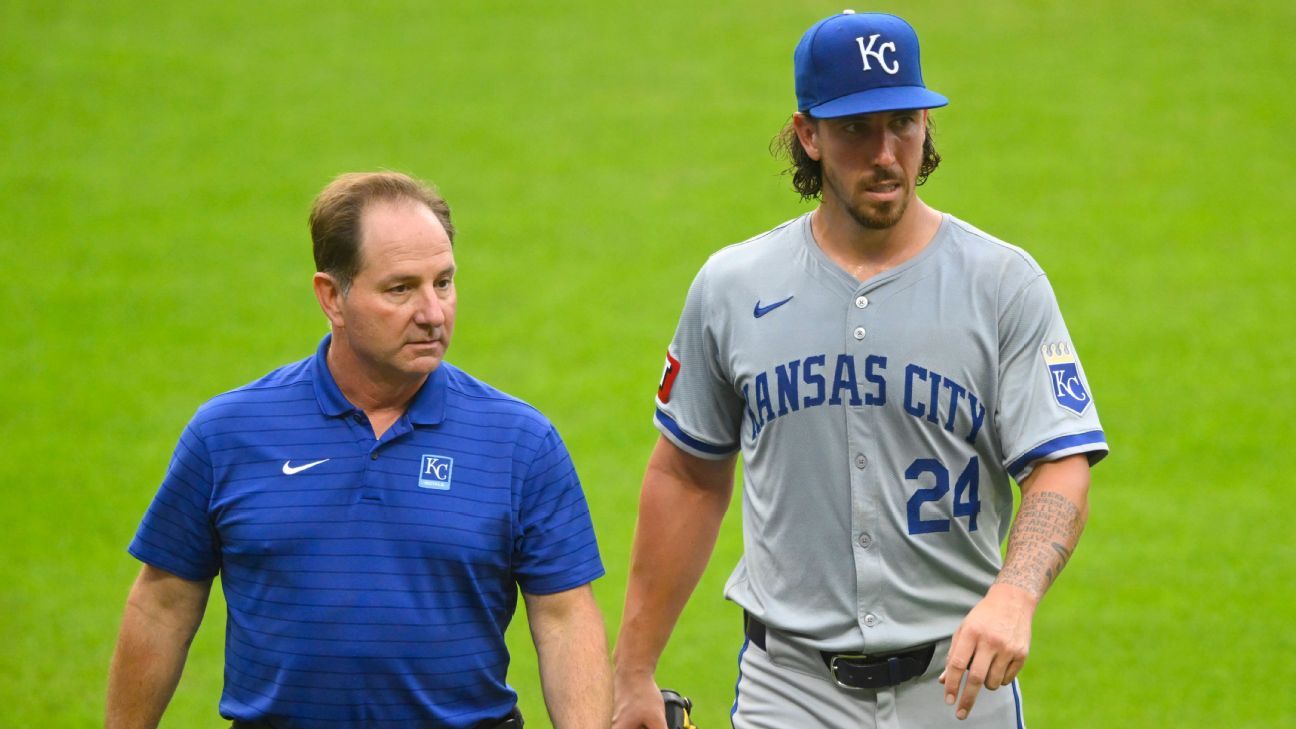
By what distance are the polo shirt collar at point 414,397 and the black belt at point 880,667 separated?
1152 mm

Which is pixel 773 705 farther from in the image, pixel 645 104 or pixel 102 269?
pixel 645 104

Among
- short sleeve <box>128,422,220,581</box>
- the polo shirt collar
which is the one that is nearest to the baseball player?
the polo shirt collar

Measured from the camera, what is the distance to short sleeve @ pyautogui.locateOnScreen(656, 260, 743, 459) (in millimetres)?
4613

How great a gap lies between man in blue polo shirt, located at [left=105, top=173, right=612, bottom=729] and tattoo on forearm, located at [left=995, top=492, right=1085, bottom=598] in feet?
3.05

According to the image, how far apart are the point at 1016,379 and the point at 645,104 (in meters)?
14.7

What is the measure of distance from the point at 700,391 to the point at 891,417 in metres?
0.58

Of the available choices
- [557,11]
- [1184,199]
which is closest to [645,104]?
[557,11]

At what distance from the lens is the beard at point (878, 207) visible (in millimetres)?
4223

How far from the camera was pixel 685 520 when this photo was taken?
476cm

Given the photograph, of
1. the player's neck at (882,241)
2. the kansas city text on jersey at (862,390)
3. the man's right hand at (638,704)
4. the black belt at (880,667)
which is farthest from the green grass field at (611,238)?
the player's neck at (882,241)

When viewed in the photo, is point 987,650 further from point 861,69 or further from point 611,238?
point 611,238

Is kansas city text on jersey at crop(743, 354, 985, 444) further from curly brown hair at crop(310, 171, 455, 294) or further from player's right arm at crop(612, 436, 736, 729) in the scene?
curly brown hair at crop(310, 171, 455, 294)

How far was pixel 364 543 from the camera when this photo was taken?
395cm

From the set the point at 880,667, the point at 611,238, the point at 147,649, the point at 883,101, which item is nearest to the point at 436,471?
the point at 147,649
